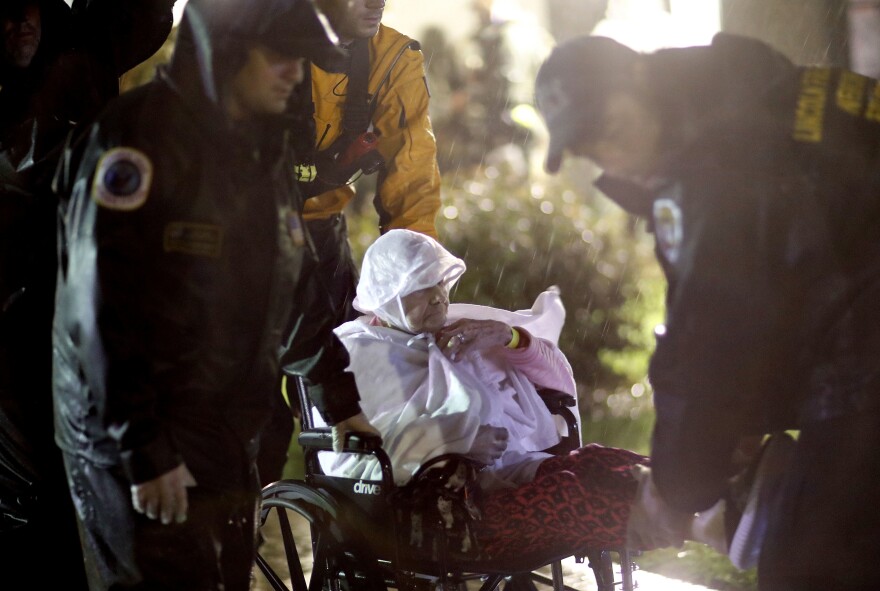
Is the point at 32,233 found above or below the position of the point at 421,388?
above

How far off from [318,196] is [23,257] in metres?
1.04

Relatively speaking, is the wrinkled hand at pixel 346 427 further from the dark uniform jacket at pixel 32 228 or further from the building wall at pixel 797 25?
the building wall at pixel 797 25

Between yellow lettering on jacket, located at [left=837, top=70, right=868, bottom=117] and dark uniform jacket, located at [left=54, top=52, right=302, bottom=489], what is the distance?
1.04 metres

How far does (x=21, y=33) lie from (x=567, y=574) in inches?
118

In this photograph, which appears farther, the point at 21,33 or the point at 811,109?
the point at 21,33

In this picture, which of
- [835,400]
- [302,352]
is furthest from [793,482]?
[302,352]

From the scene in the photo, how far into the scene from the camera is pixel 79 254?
1858mm

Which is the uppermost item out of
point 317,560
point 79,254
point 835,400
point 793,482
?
point 79,254

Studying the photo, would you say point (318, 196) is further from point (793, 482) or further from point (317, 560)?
point (793, 482)

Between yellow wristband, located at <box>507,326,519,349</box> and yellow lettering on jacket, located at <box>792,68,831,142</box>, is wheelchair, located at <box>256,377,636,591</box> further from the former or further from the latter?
yellow lettering on jacket, located at <box>792,68,831,142</box>

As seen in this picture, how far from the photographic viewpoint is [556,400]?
327 centimetres

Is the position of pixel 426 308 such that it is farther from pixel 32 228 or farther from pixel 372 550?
pixel 32 228

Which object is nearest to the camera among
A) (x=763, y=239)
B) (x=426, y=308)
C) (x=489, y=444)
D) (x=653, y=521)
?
(x=763, y=239)

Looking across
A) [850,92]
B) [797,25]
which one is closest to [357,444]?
[850,92]
